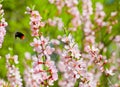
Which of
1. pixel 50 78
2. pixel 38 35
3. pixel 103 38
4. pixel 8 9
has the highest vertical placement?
pixel 8 9

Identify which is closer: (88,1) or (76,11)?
(88,1)

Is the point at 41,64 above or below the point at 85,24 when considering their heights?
below

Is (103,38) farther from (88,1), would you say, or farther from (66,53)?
(66,53)

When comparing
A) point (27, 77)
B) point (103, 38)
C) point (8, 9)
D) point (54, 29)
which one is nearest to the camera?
point (27, 77)

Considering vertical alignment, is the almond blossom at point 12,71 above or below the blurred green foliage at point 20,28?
below

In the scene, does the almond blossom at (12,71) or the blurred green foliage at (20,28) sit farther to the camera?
the blurred green foliage at (20,28)

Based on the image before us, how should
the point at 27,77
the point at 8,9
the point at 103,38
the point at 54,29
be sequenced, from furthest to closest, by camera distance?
the point at 8,9 → the point at 54,29 → the point at 103,38 → the point at 27,77

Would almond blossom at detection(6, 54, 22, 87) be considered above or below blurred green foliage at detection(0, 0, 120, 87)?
below

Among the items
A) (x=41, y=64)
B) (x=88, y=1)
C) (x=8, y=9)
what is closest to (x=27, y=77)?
(x=88, y=1)

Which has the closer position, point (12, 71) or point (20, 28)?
point (12, 71)

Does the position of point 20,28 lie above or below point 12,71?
above

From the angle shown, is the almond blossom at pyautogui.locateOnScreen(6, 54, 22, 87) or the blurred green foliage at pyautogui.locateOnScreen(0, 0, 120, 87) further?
the blurred green foliage at pyautogui.locateOnScreen(0, 0, 120, 87)

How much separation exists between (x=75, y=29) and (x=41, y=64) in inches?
141

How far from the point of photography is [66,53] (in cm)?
453
